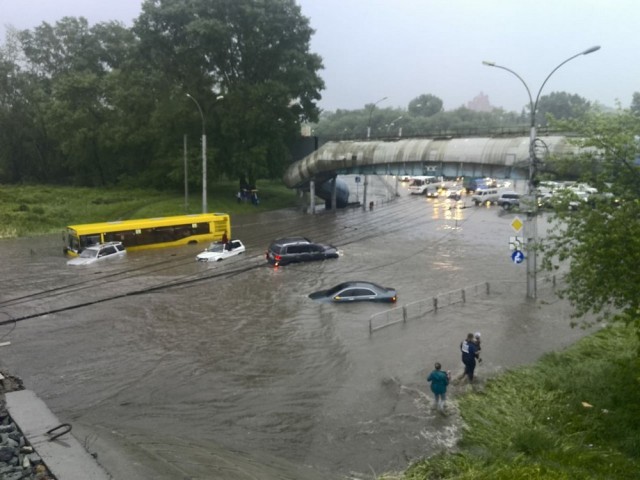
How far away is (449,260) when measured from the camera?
3450cm

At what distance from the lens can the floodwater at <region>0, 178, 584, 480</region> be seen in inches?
491

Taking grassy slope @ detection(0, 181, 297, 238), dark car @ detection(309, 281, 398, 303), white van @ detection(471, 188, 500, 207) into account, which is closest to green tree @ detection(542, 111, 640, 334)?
dark car @ detection(309, 281, 398, 303)

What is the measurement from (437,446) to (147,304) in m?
14.9

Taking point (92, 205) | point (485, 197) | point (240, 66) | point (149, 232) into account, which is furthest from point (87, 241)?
point (485, 197)

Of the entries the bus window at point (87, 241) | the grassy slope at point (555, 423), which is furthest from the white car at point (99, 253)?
the grassy slope at point (555, 423)

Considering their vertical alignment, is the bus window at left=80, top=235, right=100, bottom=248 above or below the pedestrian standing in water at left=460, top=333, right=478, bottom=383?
above

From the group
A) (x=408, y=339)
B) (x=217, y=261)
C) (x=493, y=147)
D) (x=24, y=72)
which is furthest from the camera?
(x=24, y=72)

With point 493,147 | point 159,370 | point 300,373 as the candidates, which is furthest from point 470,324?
point 493,147

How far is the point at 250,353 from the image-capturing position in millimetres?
18469

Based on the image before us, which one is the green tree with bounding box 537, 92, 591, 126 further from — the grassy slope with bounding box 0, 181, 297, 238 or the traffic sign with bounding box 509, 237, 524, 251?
the traffic sign with bounding box 509, 237, 524, 251

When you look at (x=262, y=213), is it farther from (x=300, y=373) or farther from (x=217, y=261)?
(x=300, y=373)

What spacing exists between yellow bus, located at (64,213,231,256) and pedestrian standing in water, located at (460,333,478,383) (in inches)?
983

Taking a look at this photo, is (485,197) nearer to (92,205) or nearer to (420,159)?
(420,159)

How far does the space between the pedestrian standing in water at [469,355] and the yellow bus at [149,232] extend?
24975mm
